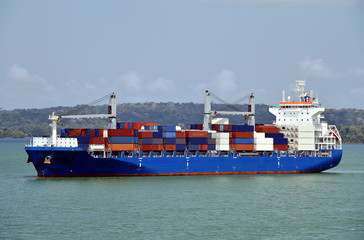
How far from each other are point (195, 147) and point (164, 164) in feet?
14.1

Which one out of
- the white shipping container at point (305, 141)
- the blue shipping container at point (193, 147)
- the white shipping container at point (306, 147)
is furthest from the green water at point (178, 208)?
the white shipping container at point (305, 141)

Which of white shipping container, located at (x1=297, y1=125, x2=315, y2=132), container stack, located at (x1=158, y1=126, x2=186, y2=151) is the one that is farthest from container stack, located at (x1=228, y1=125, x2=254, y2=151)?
white shipping container, located at (x1=297, y1=125, x2=315, y2=132)

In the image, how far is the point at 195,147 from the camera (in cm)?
6500

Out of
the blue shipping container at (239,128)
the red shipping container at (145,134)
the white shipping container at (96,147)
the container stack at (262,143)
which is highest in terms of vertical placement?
the blue shipping container at (239,128)

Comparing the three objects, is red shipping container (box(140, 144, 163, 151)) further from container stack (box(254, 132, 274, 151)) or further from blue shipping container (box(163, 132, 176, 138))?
container stack (box(254, 132, 274, 151))

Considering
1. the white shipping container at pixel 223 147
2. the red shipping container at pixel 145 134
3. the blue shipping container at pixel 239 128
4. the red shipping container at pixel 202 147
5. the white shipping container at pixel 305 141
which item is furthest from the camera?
the white shipping container at pixel 305 141

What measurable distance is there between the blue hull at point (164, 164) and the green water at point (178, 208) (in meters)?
1.32

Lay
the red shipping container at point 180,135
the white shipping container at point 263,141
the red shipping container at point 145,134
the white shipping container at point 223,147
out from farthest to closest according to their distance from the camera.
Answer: the white shipping container at point 263,141, the white shipping container at point 223,147, the red shipping container at point 180,135, the red shipping container at point 145,134

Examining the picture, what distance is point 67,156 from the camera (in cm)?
5809

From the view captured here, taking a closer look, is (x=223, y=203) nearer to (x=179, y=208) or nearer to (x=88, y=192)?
(x=179, y=208)

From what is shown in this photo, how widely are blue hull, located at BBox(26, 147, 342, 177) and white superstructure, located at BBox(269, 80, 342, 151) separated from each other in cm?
182

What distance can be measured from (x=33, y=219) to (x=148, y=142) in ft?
79.3

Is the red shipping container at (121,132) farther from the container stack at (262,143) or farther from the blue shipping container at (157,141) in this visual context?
the container stack at (262,143)

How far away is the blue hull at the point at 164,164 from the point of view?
191 feet
